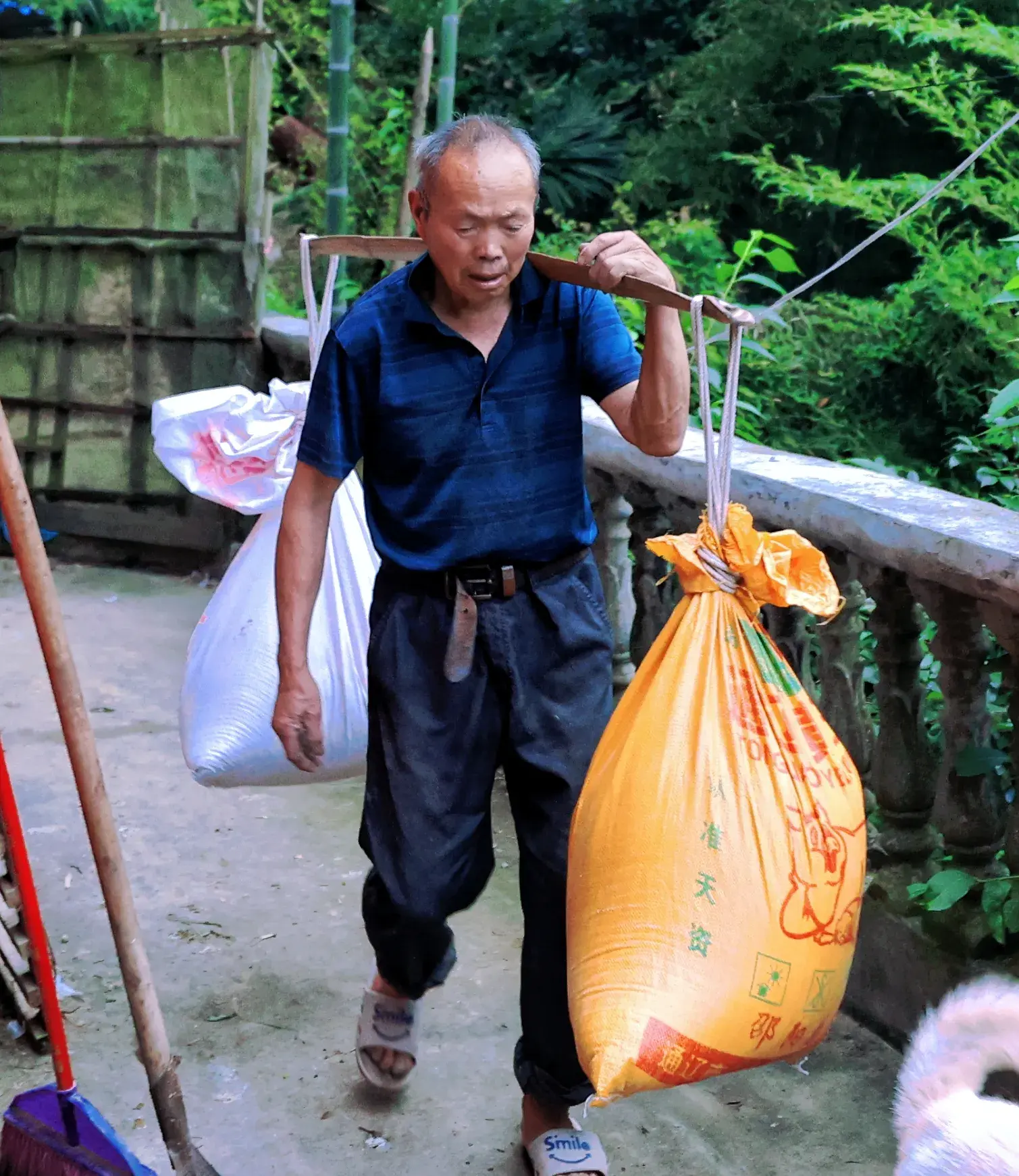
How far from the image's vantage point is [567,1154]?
89.0 inches

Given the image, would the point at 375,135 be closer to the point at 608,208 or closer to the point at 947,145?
the point at 608,208

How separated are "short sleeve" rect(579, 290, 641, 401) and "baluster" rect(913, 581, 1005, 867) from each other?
0.68 m

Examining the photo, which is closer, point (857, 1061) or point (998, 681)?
point (857, 1061)

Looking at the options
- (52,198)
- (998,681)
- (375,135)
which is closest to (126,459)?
(52,198)

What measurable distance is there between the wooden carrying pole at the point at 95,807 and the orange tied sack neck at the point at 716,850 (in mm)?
586

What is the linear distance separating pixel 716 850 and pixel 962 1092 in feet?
1.71

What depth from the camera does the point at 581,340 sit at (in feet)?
7.13

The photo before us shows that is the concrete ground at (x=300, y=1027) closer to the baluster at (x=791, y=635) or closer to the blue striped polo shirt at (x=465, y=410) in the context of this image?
the baluster at (x=791, y=635)

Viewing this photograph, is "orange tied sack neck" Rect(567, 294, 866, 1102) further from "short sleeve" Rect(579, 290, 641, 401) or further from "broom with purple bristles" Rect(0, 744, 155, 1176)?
"broom with purple bristles" Rect(0, 744, 155, 1176)

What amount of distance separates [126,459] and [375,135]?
3.08 metres

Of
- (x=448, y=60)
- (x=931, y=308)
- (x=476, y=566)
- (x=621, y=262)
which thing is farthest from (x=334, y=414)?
(x=931, y=308)

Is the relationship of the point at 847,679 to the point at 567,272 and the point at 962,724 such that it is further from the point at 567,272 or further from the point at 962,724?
the point at 567,272

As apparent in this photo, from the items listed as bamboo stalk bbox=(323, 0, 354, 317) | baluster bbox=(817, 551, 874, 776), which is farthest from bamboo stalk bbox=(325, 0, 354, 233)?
baluster bbox=(817, 551, 874, 776)

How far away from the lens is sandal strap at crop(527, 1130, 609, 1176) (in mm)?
2250
